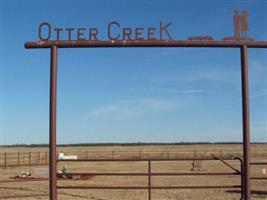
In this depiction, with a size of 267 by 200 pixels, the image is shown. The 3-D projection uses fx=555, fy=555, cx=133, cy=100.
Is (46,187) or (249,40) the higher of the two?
(249,40)

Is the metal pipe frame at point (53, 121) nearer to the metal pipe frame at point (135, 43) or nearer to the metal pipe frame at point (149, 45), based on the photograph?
the metal pipe frame at point (149, 45)

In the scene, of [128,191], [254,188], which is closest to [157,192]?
[128,191]

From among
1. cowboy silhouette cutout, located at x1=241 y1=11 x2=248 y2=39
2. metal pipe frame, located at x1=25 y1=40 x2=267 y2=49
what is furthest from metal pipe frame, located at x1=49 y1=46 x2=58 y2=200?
cowboy silhouette cutout, located at x1=241 y1=11 x2=248 y2=39

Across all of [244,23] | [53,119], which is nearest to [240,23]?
[244,23]

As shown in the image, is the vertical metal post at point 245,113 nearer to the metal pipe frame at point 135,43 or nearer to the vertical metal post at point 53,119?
the metal pipe frame at point 135,43

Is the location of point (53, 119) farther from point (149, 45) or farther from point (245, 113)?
point (245, 113)

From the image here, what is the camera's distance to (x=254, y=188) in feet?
66.6

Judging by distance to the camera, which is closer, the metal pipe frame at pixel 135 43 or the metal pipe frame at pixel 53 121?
the metal pipe frame at pixel 135 43

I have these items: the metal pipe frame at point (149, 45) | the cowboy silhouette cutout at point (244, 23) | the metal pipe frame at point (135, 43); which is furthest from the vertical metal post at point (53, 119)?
the cowboy silhouette cutout at point (244, 23)

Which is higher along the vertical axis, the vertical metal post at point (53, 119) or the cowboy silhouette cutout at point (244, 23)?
the cowboy silhouette cutout at point (244, 23)

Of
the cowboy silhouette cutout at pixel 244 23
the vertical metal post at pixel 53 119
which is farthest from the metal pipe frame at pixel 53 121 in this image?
the cowboy silhouette cutout at pixel 244 23

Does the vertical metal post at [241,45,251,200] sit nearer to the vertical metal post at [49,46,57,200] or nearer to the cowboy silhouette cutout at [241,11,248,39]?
the cowboy silhouette cutout at [241,11,248,39]

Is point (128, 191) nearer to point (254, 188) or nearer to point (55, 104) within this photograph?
point (254, 188)

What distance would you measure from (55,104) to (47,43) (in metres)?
1.13
